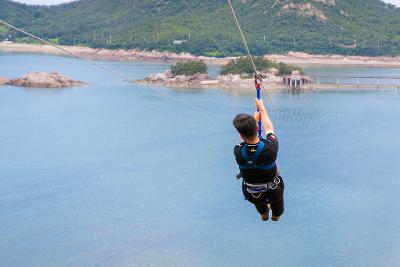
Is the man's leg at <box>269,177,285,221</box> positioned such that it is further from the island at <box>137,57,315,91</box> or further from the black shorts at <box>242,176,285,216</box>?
the island at <box>137,57,315,91</box>

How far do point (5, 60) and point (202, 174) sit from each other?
3173 inches

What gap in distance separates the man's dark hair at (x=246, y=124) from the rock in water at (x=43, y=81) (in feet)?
204

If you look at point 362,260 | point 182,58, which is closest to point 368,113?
point 362,260

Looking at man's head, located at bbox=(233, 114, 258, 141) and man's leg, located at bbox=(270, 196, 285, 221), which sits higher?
man's head, located at bbox=(233, 114, 258, 141)

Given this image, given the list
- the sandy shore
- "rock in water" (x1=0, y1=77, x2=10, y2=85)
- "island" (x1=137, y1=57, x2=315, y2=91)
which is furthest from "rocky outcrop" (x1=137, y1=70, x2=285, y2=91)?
the sandy shore

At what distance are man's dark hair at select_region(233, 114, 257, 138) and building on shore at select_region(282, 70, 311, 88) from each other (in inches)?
2413

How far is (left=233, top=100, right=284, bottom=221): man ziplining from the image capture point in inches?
186

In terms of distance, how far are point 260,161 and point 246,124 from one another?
52 cm

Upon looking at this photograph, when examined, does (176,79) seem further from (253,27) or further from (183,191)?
(183,191)

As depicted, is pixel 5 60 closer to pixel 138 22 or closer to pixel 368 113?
pixel 138 22

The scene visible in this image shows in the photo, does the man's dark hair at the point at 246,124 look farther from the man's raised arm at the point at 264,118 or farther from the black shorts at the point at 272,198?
the black shorts at the point at 272,198

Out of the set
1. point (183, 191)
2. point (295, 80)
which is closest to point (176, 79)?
point (295, 80)

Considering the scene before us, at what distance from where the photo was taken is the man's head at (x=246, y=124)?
4555 millimetres

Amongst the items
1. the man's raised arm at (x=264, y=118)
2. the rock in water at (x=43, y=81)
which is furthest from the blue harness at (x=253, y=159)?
the rock in water at (x=43, y=81)
